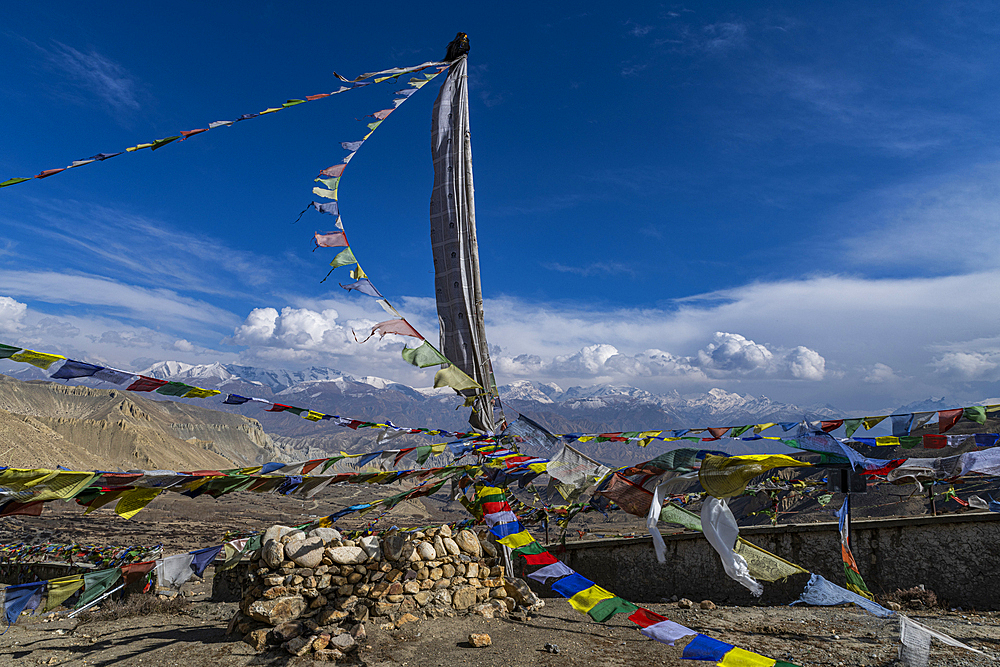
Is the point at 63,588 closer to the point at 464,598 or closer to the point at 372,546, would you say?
the point at 372,546

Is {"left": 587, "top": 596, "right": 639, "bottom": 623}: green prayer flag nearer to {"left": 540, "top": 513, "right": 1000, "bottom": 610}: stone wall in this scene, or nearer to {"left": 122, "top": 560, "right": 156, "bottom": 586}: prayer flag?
{"left": 122, "top": 560, "right": 156, "bottom": 586}: prayer flag

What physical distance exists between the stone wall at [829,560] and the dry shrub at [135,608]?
7.37m

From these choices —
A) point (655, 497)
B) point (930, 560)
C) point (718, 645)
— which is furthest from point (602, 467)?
point (930, 560)

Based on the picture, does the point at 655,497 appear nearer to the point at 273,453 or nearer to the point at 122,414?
the point at 122,414

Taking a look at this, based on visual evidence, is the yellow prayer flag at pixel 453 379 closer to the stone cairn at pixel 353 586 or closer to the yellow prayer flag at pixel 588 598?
the stone cairn at pixel 353 586

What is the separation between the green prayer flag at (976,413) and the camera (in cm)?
428

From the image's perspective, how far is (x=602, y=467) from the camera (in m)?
4.48

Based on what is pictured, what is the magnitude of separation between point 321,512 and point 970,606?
63.6 meters

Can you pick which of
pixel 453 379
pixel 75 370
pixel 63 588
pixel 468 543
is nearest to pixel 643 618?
pixel 453 379

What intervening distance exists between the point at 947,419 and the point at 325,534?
6994 mm

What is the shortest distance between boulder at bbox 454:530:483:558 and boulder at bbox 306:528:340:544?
1695 mm

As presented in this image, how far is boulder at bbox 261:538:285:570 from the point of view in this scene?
6816 millimetres

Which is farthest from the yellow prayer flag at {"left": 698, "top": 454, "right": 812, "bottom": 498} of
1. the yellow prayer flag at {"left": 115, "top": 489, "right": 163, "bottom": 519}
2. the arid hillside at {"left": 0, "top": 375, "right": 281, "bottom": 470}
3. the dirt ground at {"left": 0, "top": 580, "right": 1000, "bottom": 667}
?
the arid hillside at {"left": 0, "top": 375, "right": 281, "bottom": 470}

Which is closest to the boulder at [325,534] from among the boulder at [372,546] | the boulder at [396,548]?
the boulder at [372,546]
